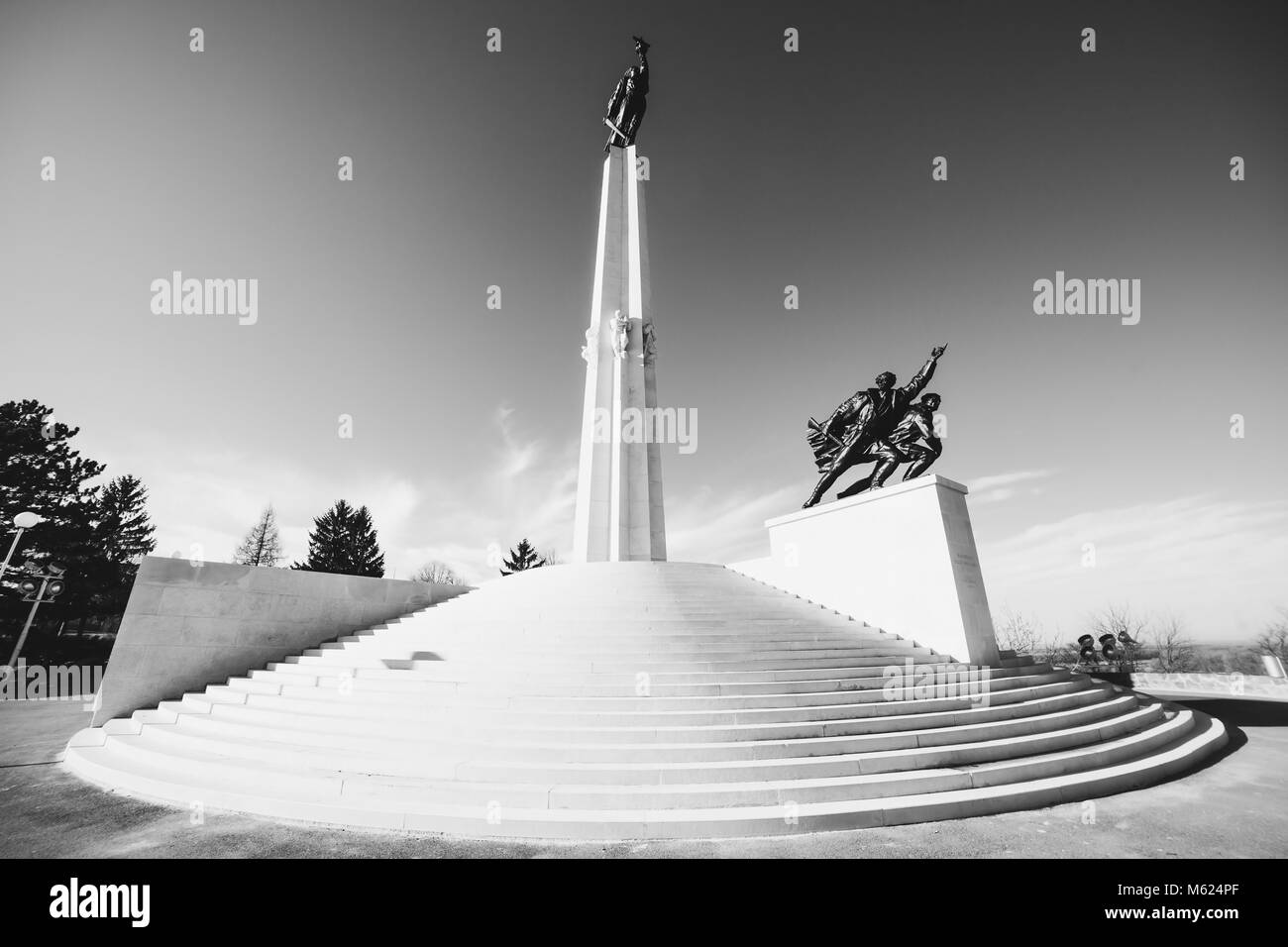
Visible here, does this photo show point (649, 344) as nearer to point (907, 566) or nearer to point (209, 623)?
point (907, 566)

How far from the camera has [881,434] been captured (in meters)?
13.4

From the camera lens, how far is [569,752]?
615cm

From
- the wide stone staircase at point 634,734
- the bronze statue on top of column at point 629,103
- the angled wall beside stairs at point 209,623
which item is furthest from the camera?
the bronze statue on top of column at point 629,103

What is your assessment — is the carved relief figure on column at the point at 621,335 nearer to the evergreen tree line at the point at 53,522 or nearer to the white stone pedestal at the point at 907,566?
the white stone pedestal at the point at 907,566

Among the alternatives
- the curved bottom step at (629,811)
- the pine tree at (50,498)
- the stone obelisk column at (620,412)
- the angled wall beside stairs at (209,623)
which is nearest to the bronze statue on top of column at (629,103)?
the stone obelisk column at (620,412)

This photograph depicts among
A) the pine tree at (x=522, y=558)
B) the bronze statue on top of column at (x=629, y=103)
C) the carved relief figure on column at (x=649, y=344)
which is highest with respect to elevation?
the bronze statue on top of column at (x=629, y=103)

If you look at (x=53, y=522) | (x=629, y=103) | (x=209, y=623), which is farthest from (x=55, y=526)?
(x=629, y=103)

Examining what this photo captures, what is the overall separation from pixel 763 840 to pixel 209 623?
37.9 ft

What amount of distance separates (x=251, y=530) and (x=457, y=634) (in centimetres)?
5747

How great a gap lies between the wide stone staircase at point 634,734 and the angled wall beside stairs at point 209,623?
0.78 metres

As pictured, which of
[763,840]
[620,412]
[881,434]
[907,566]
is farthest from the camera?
[620,412]

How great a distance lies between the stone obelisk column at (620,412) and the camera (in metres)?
18.0
